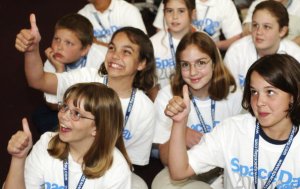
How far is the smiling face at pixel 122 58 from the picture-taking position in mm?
2672

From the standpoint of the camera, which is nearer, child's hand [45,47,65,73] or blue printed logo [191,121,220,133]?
blue printed logo [191,121,220,133]

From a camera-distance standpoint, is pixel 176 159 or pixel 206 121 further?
pixel 206 121

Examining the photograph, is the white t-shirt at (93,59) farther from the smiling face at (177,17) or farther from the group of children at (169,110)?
the smiling face at (177,17)

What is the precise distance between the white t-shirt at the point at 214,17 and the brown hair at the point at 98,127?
1.73 metres

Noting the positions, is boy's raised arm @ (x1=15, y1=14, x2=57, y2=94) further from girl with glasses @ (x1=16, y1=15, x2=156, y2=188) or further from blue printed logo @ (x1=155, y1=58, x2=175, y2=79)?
blue printed logo @ (x1=155, y1=58, x2=175, y2=79)

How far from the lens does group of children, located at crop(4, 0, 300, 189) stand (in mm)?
2072

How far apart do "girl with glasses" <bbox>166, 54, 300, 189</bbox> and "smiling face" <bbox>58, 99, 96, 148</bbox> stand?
37 cm

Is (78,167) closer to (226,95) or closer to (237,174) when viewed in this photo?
(237,174)

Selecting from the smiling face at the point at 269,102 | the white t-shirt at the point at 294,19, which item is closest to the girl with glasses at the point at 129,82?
the smiling face at the point at 269,102

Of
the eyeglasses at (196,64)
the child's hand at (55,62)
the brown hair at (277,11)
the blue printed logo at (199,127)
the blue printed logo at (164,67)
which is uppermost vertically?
the brown hair at (277,11)

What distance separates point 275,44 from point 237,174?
4.08 feet

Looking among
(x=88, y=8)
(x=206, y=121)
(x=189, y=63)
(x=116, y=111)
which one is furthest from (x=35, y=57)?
(x=88, y=8)

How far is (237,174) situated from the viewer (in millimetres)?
2199

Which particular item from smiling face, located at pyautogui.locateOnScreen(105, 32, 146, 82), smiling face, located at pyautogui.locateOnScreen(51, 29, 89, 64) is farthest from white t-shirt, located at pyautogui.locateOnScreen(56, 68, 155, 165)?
smiling face, located at pyautogui.locateOnScreen(51, 29, 89, 64)
